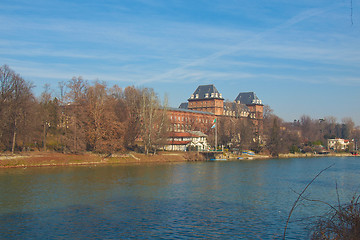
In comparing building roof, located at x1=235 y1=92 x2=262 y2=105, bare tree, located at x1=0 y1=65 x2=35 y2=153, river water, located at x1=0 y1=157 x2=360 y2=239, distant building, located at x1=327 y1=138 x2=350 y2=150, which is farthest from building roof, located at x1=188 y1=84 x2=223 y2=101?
river water, located at x1=0 y1=157 x2=360 y2=239

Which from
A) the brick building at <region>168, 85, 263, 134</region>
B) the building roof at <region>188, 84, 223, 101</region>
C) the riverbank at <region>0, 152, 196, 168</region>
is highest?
the building roof at <region>188, 84, 223, 101</region>

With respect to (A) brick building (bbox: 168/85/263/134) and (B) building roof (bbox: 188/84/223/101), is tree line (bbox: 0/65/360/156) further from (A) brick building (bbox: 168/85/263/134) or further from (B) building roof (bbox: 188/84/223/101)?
(B) building roof (bbox: 188/84/223/101)

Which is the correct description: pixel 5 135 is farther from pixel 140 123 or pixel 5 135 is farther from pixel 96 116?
pixel 140 123

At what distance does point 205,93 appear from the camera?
557ft

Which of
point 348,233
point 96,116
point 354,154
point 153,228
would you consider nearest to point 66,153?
point 96,116

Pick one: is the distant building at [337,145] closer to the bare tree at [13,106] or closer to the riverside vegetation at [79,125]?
the riverside vegetation at [79,125]

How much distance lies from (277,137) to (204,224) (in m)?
91.1

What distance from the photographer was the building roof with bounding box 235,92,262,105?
186 meters

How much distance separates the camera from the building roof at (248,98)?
186125 millimetres

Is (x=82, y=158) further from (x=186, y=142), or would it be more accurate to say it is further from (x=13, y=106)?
(x=186, y=142)

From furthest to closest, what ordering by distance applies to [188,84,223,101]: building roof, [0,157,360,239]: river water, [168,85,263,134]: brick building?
1. [188,84,223,101]: building roof
2. [168,85,263,134]: brick building
3. [0,157,360,239]: river water

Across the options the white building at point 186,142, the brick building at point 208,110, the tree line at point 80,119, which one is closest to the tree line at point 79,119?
the tree line at point 80,119

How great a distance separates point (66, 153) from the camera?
223ft

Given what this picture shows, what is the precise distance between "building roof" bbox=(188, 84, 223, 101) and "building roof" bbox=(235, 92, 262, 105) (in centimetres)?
2624
